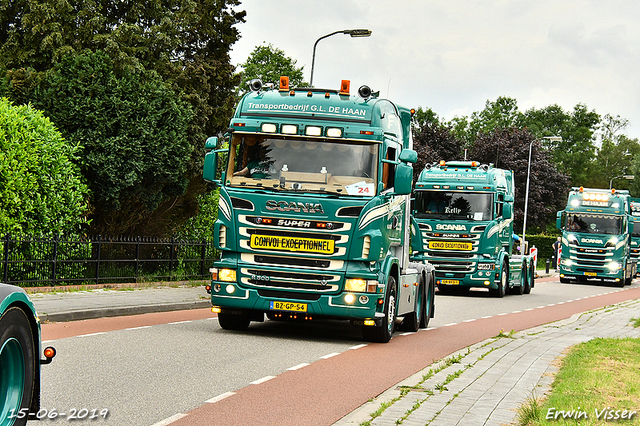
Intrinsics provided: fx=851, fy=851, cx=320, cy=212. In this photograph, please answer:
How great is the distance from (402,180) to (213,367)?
457 cm

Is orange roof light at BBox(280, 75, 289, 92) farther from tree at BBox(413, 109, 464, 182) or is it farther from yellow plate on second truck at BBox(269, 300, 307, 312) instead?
tree at BBox(413, 109, 464, 182)

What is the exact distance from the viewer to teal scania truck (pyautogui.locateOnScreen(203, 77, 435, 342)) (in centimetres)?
1238

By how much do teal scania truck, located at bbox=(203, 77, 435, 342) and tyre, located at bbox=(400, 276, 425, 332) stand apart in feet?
7.90

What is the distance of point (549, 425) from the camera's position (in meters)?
6.74

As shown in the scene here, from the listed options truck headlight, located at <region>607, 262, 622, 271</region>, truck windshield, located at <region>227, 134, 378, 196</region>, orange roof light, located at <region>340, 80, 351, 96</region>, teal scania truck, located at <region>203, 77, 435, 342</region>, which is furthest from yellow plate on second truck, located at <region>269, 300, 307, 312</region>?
truck headlight, located at <region>607, 262, 622, 271</region>

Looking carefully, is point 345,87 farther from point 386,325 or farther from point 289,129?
point 386,325

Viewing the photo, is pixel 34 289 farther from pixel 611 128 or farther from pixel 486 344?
pixel 611 128

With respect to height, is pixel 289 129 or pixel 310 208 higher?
pixel 289 129

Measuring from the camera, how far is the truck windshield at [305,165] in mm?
12594

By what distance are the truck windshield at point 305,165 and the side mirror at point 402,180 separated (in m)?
0.45

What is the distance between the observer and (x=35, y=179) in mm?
19047

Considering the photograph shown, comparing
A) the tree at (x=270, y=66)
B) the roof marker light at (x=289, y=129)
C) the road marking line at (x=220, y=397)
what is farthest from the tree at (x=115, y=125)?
the tree at (x=270, y=66)

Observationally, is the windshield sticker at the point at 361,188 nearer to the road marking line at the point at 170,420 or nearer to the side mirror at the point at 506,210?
the road marking line at the point at 170,420

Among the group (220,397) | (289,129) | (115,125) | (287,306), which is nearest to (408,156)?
(289,129)
